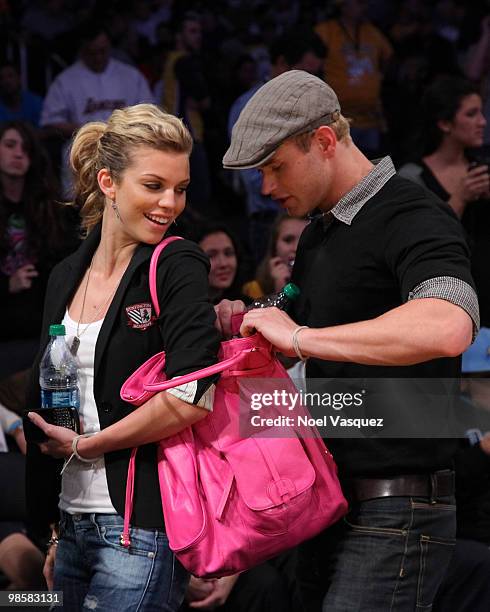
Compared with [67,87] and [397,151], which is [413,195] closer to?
[67,87]

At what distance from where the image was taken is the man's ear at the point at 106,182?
7.29ft

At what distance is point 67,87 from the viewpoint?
259 inches

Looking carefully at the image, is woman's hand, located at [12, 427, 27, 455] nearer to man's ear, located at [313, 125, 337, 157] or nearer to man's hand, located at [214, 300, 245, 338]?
man's hand, located at [214, 300, 245, 338]

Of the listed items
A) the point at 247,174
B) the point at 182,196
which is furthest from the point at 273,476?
the point at 247,174

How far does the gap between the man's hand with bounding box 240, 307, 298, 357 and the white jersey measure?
4.67 m

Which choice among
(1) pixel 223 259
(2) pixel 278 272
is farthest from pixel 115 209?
(1) pixel 223 259

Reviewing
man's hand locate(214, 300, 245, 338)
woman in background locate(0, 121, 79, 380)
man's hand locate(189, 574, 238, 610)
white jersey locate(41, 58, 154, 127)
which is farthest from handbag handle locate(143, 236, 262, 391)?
white jersey locate(41, 58, 154, 127)

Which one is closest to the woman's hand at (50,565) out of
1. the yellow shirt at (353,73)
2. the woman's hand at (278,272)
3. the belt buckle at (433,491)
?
the belt buckle at (433,491)

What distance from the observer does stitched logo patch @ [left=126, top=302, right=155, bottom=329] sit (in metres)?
2.12

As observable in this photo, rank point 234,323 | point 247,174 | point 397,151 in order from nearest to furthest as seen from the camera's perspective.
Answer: point 234,323 < point 247,174 < point 397,151

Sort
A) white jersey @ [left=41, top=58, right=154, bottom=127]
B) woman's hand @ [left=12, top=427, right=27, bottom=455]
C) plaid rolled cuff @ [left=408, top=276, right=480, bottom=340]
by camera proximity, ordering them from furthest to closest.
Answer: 1. white jersey @ [left=41, top=58, right=154, bottom=127]
2. woman's hand @ [left=12, top=427, right=27, bottom=455]
3. plaid rolled cuff @ [left=408, top=276, right=480, bottom=340]

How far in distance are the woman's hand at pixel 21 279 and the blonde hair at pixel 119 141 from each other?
2592 millimetres

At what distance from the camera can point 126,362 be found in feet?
6.98

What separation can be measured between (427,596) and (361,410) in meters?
0.42
